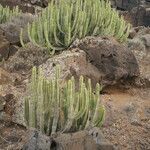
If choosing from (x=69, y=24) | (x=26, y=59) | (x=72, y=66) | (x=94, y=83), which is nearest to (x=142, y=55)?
(x=69, y=24)

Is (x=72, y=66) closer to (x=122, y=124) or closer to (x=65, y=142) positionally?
(x=122, y=124)

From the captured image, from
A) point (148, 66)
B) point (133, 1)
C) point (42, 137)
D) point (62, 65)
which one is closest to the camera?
point (42, 137)

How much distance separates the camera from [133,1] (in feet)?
84.8

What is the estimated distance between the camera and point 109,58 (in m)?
7.83

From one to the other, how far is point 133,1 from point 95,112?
21.1m

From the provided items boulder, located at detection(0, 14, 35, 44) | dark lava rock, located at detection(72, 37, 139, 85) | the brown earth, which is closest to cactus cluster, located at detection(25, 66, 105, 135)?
the brown earth

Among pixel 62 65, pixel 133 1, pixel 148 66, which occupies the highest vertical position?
pixel 62 65

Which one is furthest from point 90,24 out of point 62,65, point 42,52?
point 62,65

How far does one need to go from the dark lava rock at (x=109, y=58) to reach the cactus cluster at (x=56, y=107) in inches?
86.0

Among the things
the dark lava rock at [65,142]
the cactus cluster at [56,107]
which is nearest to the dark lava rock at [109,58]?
the cactus cluster at [56,107]

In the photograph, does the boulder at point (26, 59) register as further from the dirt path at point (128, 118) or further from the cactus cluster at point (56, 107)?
the cactus cluster at point (56, 107)

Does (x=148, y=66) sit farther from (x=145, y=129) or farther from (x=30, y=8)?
(x=30, y=8)

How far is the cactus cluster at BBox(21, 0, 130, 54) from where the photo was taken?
336 inches

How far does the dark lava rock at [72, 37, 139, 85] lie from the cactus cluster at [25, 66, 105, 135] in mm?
2185
